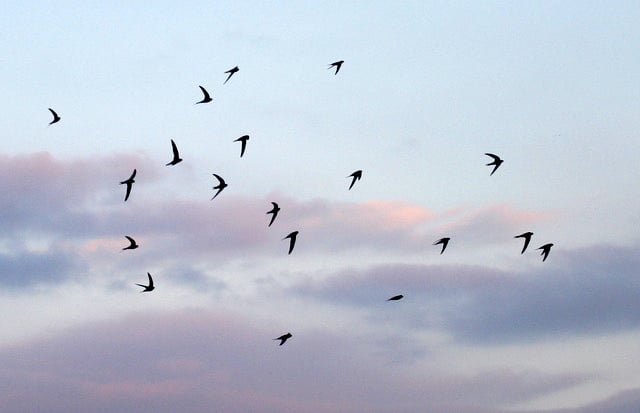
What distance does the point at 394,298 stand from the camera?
10206cm

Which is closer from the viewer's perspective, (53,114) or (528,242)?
(53,114)

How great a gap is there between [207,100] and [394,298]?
30.0 m

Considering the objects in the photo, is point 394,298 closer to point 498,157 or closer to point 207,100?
point 498,157

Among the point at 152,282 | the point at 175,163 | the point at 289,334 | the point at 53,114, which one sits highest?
the point at 53,114

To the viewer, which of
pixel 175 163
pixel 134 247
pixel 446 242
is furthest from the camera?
pixel 446 242

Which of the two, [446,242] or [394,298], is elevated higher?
[446,242]

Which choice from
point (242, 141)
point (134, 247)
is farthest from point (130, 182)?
point (242, 141)

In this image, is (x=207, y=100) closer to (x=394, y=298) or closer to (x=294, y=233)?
(x=294, y=233)

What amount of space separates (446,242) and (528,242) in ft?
32.8

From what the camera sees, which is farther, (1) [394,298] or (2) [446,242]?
(2) [446,242]

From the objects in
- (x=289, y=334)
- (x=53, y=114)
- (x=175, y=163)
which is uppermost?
(x=53, y=114)

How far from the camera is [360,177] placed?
383ft

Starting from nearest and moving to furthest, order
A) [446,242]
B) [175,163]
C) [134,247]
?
[175,163], [134,247], [446,242]

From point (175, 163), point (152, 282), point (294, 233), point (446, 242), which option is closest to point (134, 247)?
point (152, 282)
